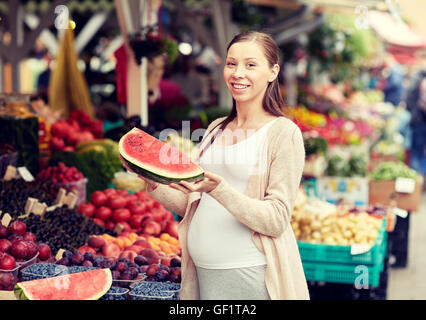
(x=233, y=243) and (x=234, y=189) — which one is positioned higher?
(x=234, y=189)

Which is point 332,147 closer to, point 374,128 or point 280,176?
point 374,128

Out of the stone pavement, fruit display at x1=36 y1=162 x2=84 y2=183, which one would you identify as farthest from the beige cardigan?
the stone pavement

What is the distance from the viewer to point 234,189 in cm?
231

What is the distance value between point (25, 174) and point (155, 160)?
227cm

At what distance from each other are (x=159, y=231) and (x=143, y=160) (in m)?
2.07

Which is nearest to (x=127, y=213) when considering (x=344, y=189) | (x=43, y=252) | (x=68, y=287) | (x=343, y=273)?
(x=43, y=252)

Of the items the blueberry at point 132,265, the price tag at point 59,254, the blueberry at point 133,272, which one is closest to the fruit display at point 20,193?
the price tag at point 59,254

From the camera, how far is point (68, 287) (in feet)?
8.57

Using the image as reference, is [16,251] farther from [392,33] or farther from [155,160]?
→ [392,33]

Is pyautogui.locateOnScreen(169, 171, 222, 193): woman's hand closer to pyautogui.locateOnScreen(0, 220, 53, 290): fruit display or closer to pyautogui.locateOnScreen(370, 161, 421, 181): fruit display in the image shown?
pyautogui.locateOnScreen(0, 220, 53, 290): fruit display

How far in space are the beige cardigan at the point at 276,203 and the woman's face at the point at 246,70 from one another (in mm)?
164

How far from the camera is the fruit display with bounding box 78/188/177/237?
4445 mm

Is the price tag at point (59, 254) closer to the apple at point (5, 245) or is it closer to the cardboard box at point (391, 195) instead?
the apple at point (5, 245)

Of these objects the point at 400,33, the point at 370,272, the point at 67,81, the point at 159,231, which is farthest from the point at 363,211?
the point at 400,33
